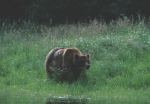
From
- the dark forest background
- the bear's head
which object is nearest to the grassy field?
the bear's head

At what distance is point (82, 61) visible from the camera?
22250 mm

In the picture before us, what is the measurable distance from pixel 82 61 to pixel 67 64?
519mm

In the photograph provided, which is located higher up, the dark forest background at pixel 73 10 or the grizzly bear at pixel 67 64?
the dark forest background at pixel 73 10

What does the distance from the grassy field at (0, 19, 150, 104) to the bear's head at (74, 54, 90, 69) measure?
35cm

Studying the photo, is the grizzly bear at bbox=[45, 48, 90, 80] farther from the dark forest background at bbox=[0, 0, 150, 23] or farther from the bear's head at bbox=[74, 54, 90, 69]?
the dark forest background at bbox=[0, 0, 150, 23]

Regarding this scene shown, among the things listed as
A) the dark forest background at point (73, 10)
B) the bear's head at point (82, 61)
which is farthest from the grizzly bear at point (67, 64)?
the dark forest background at point (73, 10)

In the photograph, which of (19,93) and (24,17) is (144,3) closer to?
(24,17)

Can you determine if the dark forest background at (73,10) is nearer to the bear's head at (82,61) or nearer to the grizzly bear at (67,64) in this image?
the grizzly bear at (67,64)

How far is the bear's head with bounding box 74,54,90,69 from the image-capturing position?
73.1 ft

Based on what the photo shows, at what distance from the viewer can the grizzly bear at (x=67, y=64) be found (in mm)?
22264

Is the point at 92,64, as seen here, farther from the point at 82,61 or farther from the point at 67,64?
the point at 67,64

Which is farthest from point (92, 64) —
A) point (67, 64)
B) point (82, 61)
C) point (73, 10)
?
point (73, 10)

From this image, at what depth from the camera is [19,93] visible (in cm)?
2039

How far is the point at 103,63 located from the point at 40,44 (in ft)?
13.4
